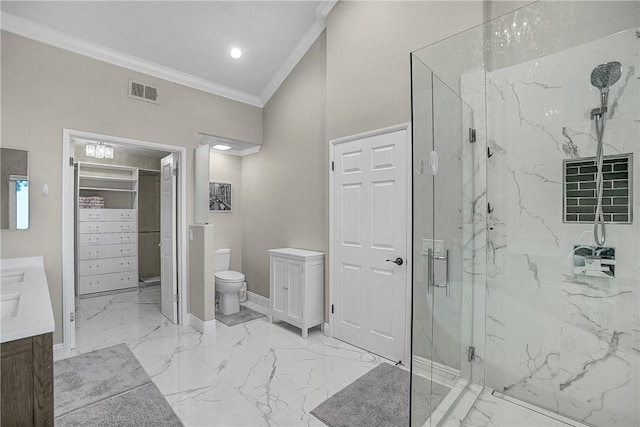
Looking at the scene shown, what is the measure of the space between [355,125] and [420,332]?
2.06m

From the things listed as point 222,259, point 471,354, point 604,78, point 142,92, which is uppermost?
point 142,92

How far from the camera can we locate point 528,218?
2066 mm

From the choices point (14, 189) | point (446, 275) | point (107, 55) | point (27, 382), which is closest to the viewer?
point (27, 382)

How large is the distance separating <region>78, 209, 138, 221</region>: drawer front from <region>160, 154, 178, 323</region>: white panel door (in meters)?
1.87

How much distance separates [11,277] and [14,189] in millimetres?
846

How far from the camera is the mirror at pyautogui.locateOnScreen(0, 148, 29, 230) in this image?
8.44ft

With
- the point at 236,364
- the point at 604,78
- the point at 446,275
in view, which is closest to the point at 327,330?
the point at 236,364

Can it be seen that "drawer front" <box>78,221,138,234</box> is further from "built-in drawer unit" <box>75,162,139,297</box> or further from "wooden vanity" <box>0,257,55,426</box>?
"wooden vanity" <box>0,257,55,426</box>

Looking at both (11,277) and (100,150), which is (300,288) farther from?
(100,150)

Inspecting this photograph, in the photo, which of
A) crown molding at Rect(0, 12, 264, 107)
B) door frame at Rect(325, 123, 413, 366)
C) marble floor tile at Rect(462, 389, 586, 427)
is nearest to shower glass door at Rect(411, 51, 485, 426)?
marble floor tile at Rect(462, 389, 586, 427)

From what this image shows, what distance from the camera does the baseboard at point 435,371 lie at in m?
1.61

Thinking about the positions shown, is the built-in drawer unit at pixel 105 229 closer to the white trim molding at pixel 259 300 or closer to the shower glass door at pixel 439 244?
the white trim molding at pixel 259 300

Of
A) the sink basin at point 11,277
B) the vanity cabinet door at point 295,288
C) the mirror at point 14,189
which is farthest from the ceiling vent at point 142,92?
the vanity cabinet door at point 295,288

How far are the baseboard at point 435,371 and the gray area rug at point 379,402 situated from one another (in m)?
0.03
